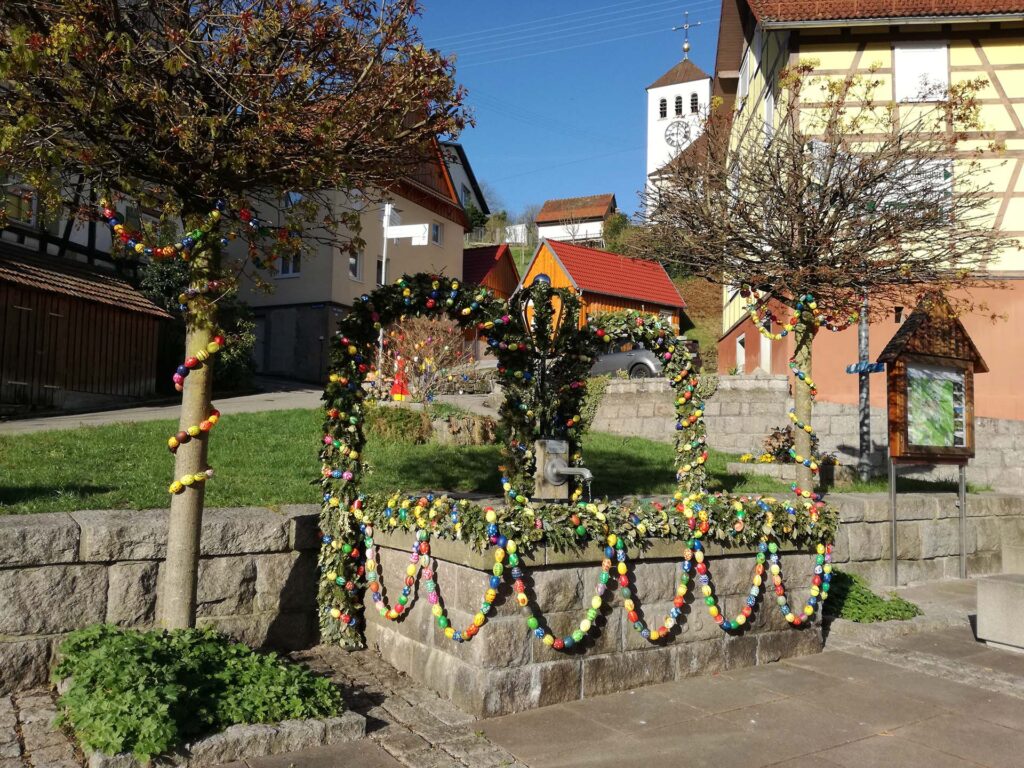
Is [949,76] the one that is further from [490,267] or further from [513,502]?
[490,267]

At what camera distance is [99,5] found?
3.90m

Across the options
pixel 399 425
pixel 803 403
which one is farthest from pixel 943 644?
pixel 399 425

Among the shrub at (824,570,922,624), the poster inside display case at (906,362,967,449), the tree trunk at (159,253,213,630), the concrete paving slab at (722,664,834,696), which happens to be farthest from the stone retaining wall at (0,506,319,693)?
the poster inside display case at (906,362,967,449)

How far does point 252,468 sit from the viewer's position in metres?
7.61

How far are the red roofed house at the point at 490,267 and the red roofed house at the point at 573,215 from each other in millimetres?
28880

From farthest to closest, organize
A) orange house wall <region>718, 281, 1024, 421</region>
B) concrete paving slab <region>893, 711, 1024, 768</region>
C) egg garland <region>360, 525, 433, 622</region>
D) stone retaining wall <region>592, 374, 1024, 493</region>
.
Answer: orange house wall <region>718, 281, 1024, 421</region> < stone retaining wall <region>592, 374, 1024, 493</region> < egg garland <region>360, 525, 433, 622</region> < concrete paving slab <region>893, 711, 1024, 768</region>

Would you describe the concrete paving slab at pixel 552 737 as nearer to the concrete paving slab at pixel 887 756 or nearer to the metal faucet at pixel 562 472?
the concrete paving slab at pixel 887 756

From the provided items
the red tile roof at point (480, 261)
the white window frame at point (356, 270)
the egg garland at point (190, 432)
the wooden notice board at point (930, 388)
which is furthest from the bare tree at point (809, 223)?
the red tile roof at point (480, 261)

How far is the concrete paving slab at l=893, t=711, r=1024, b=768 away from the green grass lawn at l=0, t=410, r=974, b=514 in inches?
158

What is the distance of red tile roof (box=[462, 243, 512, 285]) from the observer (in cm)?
3442

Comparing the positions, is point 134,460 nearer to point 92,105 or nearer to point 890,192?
point 92,105

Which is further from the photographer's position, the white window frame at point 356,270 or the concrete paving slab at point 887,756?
the white window frame at point 356,270

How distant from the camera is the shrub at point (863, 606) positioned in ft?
22.3

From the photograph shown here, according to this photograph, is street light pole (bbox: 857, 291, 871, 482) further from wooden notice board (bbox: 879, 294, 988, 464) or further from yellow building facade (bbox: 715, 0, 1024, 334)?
yellow building facade (bbox: 715, 0, 1024, 334)
